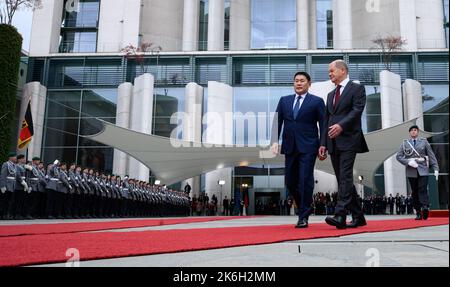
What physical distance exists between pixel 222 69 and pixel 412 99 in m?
11.4

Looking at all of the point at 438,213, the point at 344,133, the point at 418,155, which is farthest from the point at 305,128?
the point at 438,213

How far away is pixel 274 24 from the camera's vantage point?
3027 centimetres

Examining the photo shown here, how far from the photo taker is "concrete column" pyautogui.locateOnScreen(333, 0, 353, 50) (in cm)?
2791

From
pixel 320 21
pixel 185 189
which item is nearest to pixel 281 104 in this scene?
pixel 185 189

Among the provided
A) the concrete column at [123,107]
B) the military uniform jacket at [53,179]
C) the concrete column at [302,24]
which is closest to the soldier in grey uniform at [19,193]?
the military uniform jacket at [53,179]

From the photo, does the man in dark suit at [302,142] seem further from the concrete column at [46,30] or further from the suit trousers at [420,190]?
the concrete column at [46,30]

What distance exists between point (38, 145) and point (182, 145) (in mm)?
11664

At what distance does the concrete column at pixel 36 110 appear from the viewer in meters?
25.4

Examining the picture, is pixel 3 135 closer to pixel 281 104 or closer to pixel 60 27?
pixel 60 27

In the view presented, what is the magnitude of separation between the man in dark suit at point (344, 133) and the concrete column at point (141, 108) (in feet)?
69.0

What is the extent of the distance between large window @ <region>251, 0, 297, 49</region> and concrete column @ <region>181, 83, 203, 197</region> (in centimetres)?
696

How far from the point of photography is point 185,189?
23875 millimetres

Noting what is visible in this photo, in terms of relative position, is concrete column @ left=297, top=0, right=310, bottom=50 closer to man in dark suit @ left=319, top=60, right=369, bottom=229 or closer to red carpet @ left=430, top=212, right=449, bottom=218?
red carpet @ left=430, top=212, right=449, bottom=218
